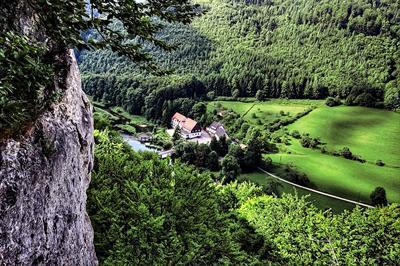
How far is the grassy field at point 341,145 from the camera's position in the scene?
4016 inches

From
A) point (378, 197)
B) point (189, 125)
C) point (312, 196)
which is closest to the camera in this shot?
point (378, 197)

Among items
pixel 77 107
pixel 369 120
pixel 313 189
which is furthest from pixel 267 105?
pixel 77 107

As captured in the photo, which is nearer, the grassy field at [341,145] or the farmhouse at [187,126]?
the grassy field at [341,145]

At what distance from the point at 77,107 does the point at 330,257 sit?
26.1 metres

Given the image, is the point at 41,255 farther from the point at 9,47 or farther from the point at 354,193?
the point at 354,193

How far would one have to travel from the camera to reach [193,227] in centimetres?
2292

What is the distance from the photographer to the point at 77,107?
41.5ft

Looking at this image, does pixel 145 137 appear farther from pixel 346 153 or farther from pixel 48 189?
pixel 48 189

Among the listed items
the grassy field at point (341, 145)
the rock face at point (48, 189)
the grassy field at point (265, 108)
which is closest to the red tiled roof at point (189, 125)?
the grassy field at point (265, 108)

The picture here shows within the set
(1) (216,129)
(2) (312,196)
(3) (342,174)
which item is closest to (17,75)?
(2) (312,196)

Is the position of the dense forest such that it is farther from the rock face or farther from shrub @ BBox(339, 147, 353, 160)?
shrub @ BBox(339, 147, 353, 160)

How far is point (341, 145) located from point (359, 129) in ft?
52.9

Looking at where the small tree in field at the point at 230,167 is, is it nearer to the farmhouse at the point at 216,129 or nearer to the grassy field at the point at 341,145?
the grassy field at the point at 341,145

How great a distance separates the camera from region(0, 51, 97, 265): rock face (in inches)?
332
